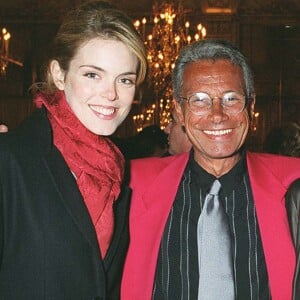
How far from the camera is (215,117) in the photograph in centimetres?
252

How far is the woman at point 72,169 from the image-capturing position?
1917 mm

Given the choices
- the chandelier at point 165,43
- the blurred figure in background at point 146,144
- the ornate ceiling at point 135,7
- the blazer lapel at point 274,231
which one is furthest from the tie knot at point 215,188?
the ornate ceiling at point 135,7

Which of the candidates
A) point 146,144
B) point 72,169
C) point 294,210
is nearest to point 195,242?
point 294,210

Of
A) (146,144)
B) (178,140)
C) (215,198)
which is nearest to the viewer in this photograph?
(215,198)

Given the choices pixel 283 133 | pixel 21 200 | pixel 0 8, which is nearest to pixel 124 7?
pixel 0 8

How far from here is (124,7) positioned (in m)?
12.9

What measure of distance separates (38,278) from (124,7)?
11467 mm

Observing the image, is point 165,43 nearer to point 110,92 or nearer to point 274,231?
point 274,231

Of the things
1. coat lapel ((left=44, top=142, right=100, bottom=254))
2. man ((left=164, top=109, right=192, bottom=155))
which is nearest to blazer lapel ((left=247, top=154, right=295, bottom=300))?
coat lapel ((left=44, top=142, right=100, bottom=254))

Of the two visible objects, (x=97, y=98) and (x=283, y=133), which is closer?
(x=97, y=98)

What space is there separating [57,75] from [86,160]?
325 millimetres

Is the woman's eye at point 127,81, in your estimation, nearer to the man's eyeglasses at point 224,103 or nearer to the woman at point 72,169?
the woman at point 72,169

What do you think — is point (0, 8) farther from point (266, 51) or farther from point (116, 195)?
point (116, 195)

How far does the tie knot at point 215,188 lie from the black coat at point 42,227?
0.62 m
